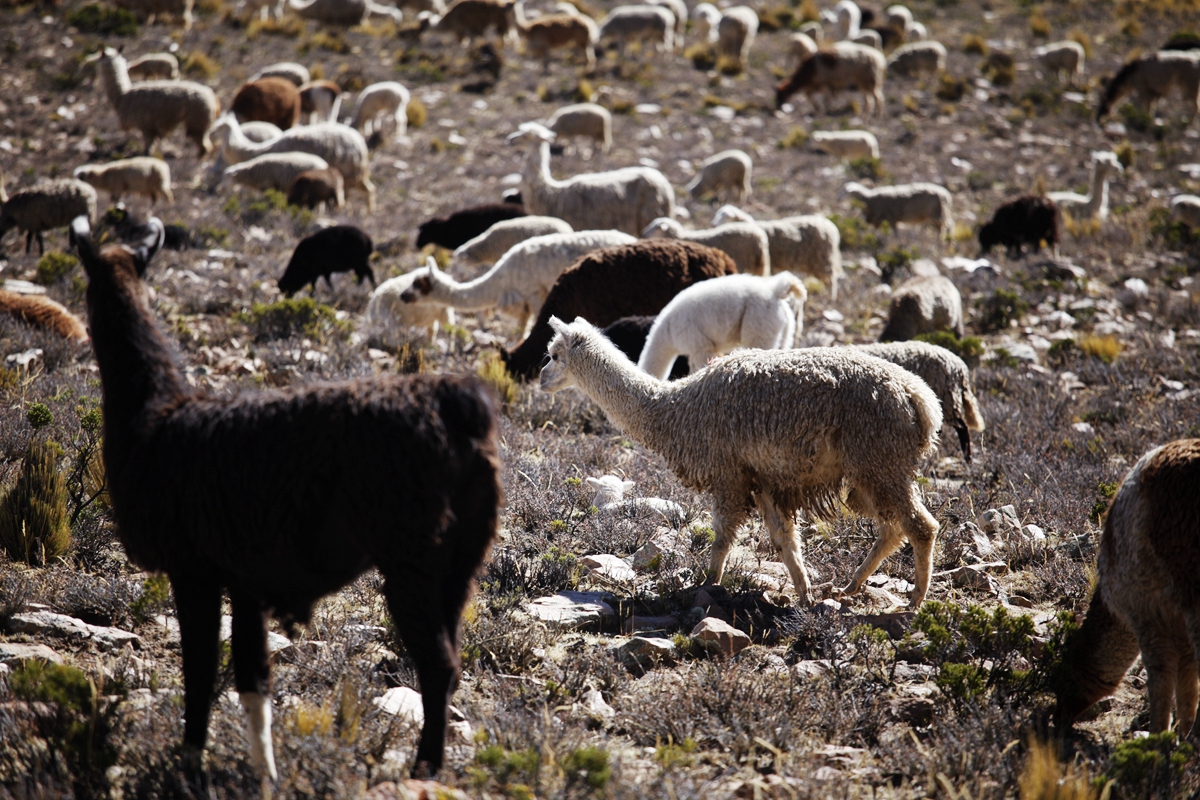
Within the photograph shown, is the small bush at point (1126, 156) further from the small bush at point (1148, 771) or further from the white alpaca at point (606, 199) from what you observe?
the small bush at point (1148, 771)

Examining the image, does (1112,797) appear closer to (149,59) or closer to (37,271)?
(37,271)

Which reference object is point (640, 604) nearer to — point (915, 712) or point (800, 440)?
point (800, 440)

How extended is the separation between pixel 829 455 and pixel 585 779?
2428 mm

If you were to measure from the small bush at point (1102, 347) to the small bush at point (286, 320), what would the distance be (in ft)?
A: 27.4

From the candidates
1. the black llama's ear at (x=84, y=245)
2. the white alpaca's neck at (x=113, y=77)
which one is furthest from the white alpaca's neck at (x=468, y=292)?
the white alpaca's neck at (x=113, y=77)

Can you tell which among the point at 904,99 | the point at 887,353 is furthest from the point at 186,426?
the point at 904,99

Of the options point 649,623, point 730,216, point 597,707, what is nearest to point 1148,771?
point 597,707

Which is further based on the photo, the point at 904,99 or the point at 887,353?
the point at 904,99

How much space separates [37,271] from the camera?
421 inches

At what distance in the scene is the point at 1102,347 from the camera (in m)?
10.0

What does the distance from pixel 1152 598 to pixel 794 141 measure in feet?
66.6

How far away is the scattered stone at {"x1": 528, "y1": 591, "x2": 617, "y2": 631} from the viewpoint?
4602 mm

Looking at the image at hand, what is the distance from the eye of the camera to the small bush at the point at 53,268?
10.4 meters

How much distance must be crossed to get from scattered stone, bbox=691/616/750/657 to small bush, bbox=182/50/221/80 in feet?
78.3
